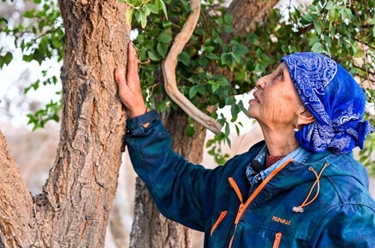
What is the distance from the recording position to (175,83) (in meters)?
2.55

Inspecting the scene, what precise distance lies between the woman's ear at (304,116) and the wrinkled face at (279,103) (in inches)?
0.6

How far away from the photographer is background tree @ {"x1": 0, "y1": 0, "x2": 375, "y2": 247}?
2209 mm

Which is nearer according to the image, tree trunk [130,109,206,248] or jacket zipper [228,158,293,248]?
jacket zipper [228,158,293,248]

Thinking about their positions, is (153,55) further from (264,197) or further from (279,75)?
(264,197)

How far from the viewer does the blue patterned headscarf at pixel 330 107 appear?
2.12 m

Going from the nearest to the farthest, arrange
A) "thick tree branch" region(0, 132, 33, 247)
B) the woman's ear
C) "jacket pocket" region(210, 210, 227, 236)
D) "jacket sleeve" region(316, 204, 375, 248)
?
1. "jacket sleeve" region(316, 204, 375, 248)
2. "thick tree branch" region(0, 132, 33, 247)
3. the woman's ear
4. "jacket pocket" region(210, 210, 227, 236)

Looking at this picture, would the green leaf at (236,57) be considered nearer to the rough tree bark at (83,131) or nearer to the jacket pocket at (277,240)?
the rough tree bark at (83,131)

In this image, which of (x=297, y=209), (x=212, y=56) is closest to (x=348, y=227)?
(x=297, y=209)

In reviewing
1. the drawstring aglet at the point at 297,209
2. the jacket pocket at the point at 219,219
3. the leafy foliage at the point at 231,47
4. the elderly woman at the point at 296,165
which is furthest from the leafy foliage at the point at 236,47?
the drawstring aglet at the point at 297,209

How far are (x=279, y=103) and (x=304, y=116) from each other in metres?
0.09

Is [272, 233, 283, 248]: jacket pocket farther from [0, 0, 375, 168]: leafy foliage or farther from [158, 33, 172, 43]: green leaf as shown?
[158, 33, 172, 43]: green leaf

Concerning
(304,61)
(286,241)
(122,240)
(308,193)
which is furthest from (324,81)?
(122,240)

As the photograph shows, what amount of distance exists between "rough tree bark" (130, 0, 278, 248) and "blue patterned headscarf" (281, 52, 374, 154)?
40.4 inches

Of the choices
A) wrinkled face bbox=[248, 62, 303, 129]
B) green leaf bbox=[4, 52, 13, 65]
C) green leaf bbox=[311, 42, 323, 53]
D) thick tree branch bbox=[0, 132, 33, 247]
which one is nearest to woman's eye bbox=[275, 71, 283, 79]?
wrinkled face bbox=[248, 62, 303, 129]
